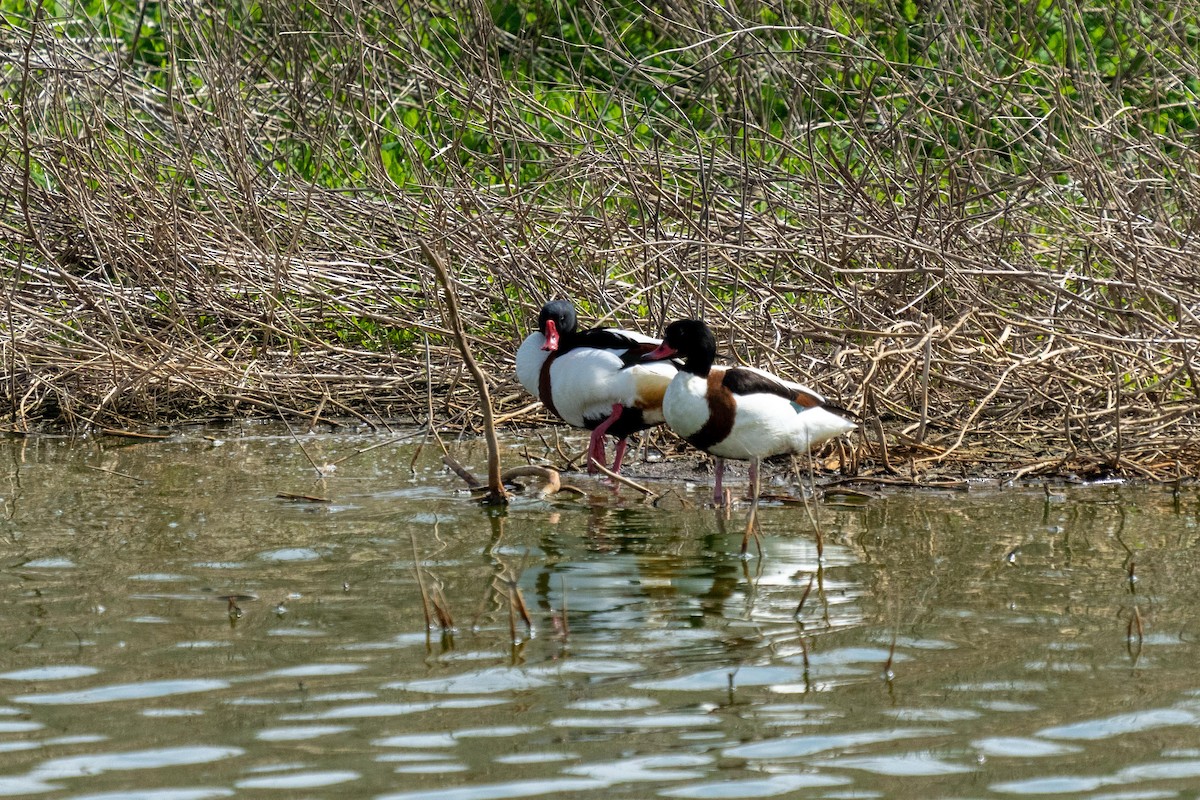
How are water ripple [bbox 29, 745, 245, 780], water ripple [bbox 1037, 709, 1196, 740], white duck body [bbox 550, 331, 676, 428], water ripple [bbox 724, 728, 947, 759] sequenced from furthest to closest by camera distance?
white duck body [bbox 550, 331, 676, 428] → water ripple [bbox 1037, 709, 1196, 740] → water ripple [bbox 724, 728, 947, 759] → water ripple [bbox 29, 745, 245, 780]

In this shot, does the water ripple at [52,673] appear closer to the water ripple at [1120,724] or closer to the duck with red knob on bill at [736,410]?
the water ripple at [1120,724]

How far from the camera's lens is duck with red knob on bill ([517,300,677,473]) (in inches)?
303

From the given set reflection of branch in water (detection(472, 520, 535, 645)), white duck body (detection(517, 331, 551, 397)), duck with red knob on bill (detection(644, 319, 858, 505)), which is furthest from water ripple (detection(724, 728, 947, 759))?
white duck body (detection(517, 331, 551, 397))

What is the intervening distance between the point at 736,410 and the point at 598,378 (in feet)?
3.11

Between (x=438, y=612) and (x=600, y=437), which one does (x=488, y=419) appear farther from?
(x=438, y=612)

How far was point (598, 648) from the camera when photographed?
15.5 feet

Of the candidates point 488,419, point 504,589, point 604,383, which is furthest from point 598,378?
point 504,589

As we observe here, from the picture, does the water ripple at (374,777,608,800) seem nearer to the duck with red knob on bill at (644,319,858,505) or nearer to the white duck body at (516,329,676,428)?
the duck with red knob on bill at (644,319,858,505)

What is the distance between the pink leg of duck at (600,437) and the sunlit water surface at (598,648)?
0.65 metres

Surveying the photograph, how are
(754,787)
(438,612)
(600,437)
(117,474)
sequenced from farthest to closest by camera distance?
1. (117,474)
2. (600,437)
3. (438,612)
4. (754,787)

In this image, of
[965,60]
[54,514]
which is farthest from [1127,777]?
[965,60]

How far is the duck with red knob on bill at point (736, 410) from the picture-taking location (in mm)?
6992

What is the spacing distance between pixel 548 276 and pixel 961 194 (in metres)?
2.33

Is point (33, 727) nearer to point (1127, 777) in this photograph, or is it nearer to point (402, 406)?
point (1127, 777)
